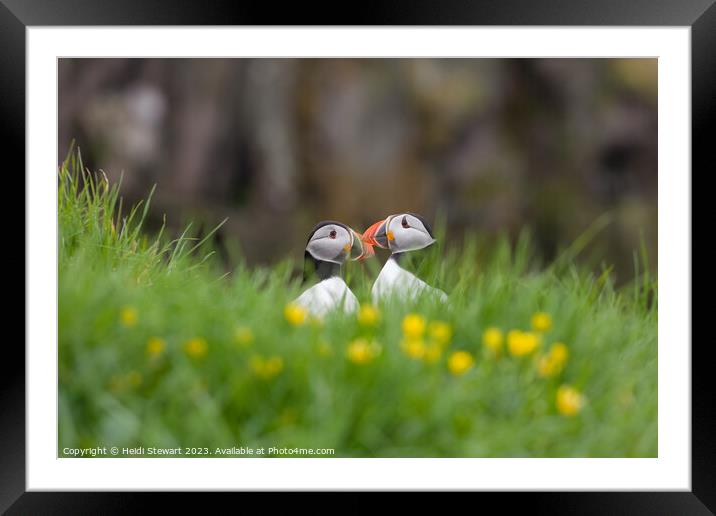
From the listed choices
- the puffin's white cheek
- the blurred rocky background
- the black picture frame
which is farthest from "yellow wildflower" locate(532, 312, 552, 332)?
the blurred rocky background

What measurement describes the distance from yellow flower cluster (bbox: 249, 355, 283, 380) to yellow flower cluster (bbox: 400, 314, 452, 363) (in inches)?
10.6

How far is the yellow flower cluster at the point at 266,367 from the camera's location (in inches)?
56.7

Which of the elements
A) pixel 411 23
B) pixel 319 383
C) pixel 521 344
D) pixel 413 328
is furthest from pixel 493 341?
pixel 411 23

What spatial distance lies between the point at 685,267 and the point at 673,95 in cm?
44

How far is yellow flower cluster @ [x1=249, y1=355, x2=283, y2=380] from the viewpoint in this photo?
4.73 feet

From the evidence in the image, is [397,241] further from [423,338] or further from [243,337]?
[243,337]

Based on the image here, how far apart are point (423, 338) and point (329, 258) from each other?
1.51ft

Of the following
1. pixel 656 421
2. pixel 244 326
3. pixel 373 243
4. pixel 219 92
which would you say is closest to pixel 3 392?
pixel 244 326

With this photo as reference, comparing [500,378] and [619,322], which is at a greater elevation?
[619,322]

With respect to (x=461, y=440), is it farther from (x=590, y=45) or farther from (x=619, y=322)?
(x=590, y=45)

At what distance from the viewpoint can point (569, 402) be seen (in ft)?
4.87

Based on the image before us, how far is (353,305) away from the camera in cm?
184

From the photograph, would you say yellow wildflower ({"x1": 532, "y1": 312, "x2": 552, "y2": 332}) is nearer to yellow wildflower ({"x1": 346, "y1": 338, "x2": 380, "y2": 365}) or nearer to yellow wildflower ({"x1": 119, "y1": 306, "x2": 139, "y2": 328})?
yellow wildflower ({"x1": 346, "y1": 338, "x2": 380, "y2": 365})

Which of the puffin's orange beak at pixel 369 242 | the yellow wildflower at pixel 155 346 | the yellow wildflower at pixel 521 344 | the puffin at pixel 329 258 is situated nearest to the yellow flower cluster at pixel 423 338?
the yellow wildflower at pixel 521 344
